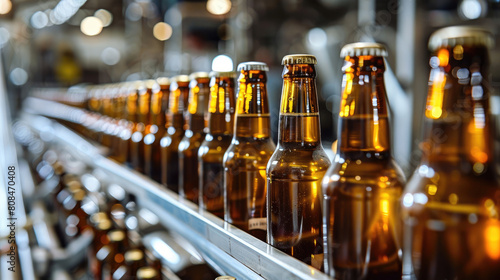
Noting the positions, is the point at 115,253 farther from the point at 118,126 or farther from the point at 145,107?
the point at 118,126

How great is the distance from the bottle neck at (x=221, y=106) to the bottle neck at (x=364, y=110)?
385mm

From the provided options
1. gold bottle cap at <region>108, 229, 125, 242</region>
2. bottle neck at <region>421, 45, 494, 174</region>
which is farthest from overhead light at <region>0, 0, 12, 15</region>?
bottle neck at <region>421, 45, 494, 174</region>

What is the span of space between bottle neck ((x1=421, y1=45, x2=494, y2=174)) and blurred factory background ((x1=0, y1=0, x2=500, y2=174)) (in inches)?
56.3

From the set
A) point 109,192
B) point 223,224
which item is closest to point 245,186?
point 223,224

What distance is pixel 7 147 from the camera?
4.29 metres

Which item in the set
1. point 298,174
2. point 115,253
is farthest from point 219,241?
point 115,253

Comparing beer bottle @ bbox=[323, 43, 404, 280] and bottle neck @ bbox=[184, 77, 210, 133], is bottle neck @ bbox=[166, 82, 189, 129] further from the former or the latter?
beer bottle @ bbox=[323, 43, 404, 280]

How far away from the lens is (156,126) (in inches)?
56.4

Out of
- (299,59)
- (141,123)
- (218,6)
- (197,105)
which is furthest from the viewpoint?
(218,6)

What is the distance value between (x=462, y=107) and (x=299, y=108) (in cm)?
27

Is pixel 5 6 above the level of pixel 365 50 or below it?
above

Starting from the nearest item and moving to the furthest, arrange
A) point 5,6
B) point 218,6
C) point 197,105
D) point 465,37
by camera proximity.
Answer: point 465,37 < point 197,105 < point 218,6 < point 5,6

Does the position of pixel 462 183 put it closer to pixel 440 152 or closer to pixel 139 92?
pixel 440 152

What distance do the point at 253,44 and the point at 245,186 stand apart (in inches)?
113
